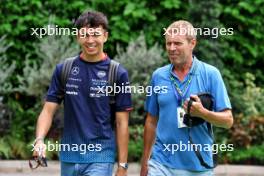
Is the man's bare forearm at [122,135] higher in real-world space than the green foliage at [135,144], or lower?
higher

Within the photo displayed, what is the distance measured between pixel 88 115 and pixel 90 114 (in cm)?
2

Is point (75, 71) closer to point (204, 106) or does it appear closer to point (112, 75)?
point (112, 75)

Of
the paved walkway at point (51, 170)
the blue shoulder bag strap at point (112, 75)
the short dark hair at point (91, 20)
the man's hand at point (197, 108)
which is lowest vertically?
the paved walkway at point (51, 170)

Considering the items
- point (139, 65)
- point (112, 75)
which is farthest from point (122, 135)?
point (139, 65)

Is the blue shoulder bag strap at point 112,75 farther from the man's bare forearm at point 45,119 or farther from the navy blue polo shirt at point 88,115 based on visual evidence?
the man's bare forearm at point 45,119

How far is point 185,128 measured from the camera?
5.54m

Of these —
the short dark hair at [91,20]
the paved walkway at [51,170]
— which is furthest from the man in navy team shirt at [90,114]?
the paved walkway at [51,170]

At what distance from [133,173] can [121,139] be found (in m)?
5.09

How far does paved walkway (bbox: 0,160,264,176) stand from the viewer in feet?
34.4

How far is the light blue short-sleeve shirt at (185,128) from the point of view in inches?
218

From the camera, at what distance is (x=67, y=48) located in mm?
12055

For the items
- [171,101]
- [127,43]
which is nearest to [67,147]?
[171,101]

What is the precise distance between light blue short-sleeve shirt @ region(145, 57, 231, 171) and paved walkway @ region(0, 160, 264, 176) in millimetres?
4983

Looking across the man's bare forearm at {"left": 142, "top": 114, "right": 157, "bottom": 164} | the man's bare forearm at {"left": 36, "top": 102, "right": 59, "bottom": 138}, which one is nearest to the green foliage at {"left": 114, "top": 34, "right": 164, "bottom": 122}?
the man's bare forearm at {"left": 142, "top": 114, "right": 157, "bottom": 164}
